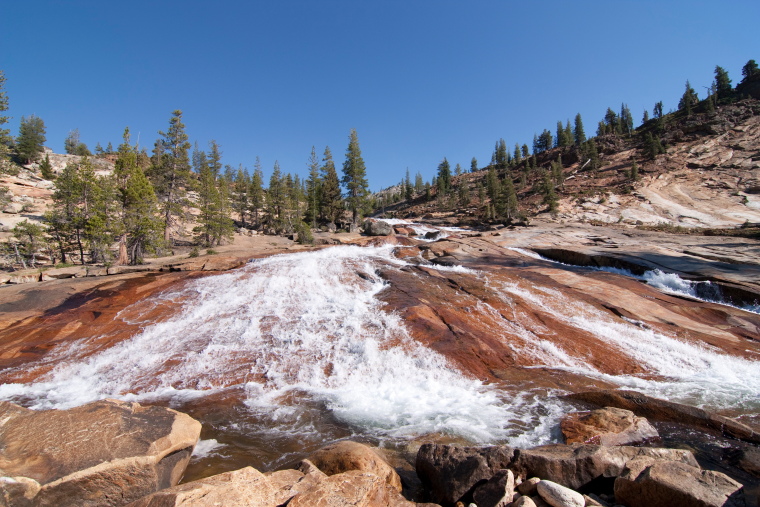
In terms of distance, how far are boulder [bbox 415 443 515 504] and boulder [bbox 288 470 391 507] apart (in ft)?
2.68

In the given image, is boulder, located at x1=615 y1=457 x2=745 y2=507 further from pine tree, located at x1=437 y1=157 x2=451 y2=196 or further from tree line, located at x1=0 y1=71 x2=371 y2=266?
pine tree, located at x1=437 y1=157 x2=451 y2=196

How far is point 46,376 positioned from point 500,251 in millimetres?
24992

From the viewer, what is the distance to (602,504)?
3.63m

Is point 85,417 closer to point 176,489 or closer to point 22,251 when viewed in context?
point 176,489

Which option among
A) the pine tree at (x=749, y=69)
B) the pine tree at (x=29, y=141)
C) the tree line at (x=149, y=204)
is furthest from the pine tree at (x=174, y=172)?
the pine tree at (x=749, y=69)

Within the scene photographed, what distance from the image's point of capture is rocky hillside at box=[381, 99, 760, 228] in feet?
136

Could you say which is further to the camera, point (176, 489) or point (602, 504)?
point (602, 504)

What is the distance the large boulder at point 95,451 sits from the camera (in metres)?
3.79

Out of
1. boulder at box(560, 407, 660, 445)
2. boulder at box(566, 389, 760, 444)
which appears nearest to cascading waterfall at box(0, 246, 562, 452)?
boulder at box(560, 407, 660, 445)

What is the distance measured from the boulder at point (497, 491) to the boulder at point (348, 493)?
3.83 ft

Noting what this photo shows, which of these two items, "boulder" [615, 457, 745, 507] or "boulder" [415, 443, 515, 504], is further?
"boulder" [415, 443, 515, 504]

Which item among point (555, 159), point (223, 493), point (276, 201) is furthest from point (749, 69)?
point (223, 493)

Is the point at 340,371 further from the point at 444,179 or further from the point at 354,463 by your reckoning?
the point at 444,179

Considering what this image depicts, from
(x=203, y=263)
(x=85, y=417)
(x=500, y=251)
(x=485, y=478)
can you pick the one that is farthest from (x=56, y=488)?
(x=500, y=251)
